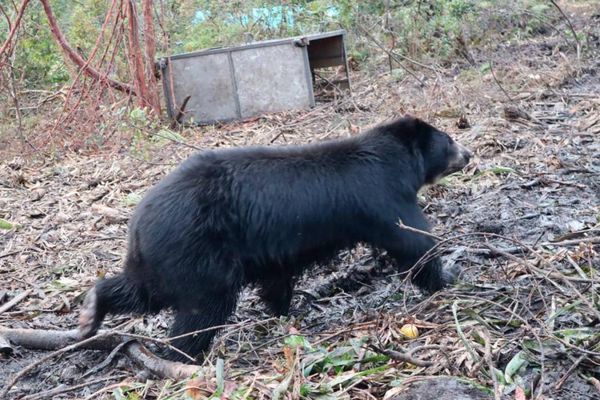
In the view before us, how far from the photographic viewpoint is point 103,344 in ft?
14.7

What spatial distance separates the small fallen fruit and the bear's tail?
4.51ft

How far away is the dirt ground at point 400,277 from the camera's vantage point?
11.2 ft

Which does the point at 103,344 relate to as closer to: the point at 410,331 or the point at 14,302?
the point at 14,302

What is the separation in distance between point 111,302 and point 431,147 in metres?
2.25

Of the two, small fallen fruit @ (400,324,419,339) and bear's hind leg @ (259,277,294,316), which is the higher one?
small fallen fruit @ (400,324,419,339)

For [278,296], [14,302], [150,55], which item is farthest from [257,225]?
[150,55]

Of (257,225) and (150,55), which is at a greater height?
(150,55)

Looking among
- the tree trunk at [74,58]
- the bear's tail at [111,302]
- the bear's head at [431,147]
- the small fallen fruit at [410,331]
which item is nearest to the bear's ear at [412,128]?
the bear's head at [431,147]

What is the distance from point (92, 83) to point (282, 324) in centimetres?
651

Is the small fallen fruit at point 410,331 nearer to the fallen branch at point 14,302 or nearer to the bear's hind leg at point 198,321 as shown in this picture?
the bear's hind leg at point 198,321

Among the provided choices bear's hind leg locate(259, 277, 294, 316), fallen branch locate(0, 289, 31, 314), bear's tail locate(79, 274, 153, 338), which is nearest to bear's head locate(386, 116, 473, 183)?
bear's hind leg locate(259, 277, 294, 316)

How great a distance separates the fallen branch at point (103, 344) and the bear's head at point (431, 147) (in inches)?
78.7

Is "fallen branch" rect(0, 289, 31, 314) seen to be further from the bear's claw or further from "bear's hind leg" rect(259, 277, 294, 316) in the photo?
"bear's hind leg" rect(259, 277, 294, 316)

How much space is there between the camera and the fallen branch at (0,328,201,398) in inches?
151
